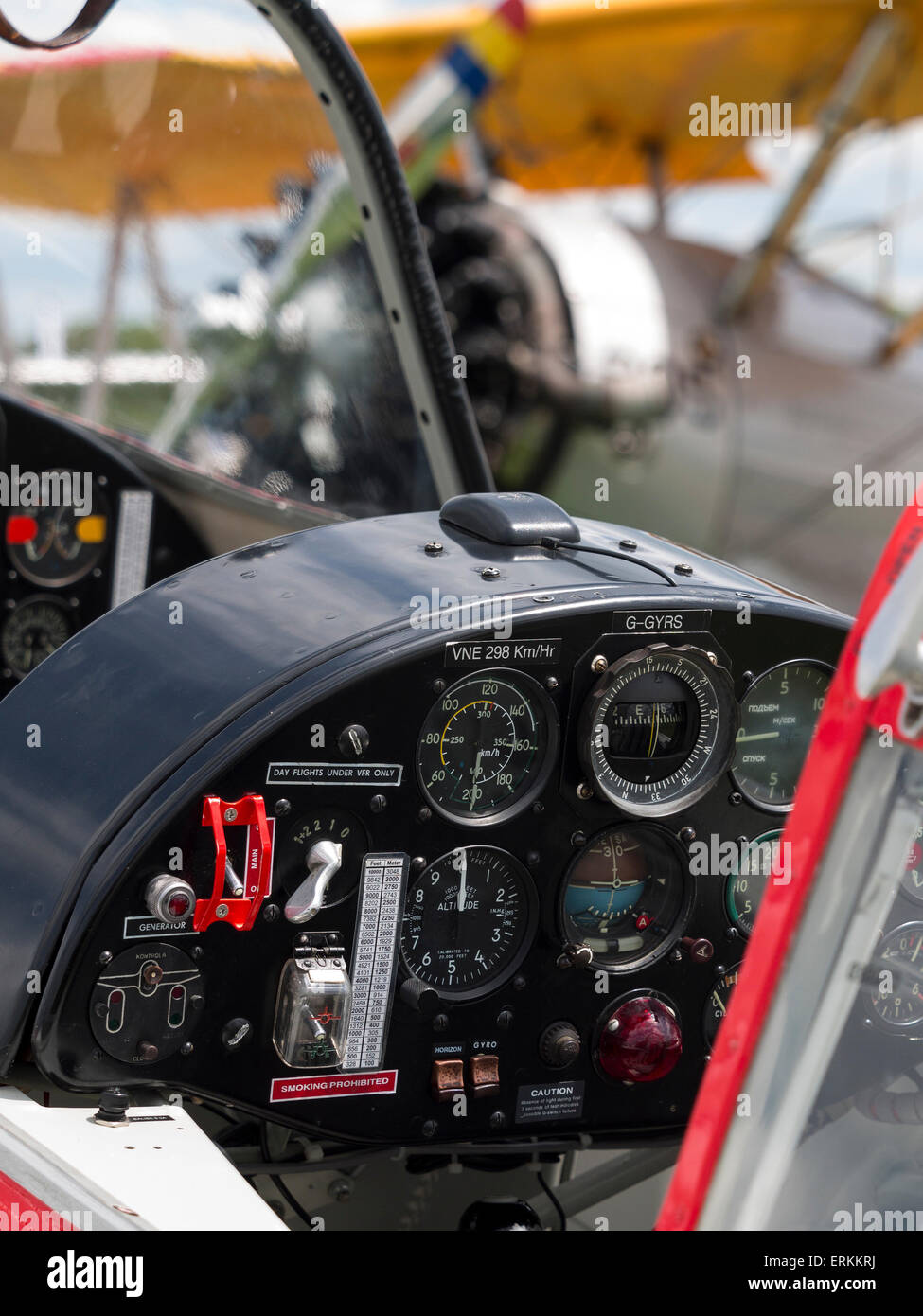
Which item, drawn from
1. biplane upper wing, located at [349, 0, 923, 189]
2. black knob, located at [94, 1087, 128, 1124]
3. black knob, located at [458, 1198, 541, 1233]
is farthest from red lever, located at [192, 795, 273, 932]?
biplane upper wing, located at [349, 0, 923, 189]

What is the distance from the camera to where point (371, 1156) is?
221cm

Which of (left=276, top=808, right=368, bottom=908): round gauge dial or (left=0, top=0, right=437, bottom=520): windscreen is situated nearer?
(left=276, top=808, right=368, bottom=908): round gauge dial

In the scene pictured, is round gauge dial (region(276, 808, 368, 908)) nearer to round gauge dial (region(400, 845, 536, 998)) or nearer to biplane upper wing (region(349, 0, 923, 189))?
round gauge dial (region(400, 845, 536, 998))

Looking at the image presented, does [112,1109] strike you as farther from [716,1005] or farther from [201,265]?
[201,265]

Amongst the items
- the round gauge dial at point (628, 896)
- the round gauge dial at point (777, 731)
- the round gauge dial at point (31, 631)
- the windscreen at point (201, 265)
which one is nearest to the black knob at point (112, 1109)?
the round gauge dial at point (628, 896)

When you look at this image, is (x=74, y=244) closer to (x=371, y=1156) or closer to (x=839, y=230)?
(x=371, y=1156)

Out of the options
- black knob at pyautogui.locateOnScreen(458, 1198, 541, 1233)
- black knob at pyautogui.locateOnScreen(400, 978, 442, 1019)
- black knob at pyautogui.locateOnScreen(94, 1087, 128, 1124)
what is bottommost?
black knob at pyautogui.locateOnScreen(458, 1198, 541, 1233)

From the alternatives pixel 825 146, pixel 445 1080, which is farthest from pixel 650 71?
pixel 445 1080

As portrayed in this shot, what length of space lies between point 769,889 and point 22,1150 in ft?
3.32

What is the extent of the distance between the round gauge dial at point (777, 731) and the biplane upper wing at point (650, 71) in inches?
262

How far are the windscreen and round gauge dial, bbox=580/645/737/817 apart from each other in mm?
1051

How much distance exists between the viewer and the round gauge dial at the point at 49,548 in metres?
3.40

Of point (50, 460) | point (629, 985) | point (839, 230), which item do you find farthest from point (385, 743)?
point (839, 230)

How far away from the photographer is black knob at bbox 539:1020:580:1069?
2242 millimetres
